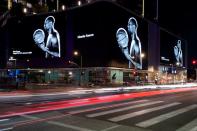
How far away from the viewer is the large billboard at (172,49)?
377 feet

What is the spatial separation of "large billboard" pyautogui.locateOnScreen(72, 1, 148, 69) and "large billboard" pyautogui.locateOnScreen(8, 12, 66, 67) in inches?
237

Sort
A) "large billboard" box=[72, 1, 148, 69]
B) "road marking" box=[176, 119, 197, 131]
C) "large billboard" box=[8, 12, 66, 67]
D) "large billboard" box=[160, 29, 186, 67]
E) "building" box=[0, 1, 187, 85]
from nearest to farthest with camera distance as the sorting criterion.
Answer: "road marking" box=[176, 119, 197, 131] → "large billboard" box=[72, 1, 148, 69] → "building" box=[0, 1, 187, 85] → "large billboard" box=[8, 12, 66, 67] → "large billboard" box=[160, 29, 186, 67]

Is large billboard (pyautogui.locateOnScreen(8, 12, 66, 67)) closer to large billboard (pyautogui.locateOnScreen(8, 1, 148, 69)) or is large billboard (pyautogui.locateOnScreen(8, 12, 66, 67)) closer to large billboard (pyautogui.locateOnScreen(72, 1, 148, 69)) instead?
large billboard (pyautogui.locateOnScreen(8, 1, 148, 69))

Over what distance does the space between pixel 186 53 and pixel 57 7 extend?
5826cm

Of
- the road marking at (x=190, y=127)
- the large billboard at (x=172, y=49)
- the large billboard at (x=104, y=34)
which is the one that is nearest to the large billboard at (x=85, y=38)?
the large billboard at (x=104, y=34)

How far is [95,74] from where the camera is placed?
3159 inches

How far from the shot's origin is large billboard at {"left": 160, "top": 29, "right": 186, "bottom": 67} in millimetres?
114900

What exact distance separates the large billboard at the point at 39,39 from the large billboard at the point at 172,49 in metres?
38.8

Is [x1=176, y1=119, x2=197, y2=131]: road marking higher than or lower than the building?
lower

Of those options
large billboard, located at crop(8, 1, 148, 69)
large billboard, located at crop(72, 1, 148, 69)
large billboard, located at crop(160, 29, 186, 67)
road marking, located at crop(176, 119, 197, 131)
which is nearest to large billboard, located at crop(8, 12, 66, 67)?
Result: large billboard, located at crop(8, 1, 148, 69)

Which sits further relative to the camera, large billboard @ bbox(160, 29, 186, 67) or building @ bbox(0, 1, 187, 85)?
large billboard @ bbox(160, 29, 186, 67)

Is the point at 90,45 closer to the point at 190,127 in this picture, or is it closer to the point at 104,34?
the point at 104,34

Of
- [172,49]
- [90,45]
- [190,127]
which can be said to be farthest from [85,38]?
[190,127]

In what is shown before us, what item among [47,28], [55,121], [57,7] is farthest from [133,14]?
[55,121]
